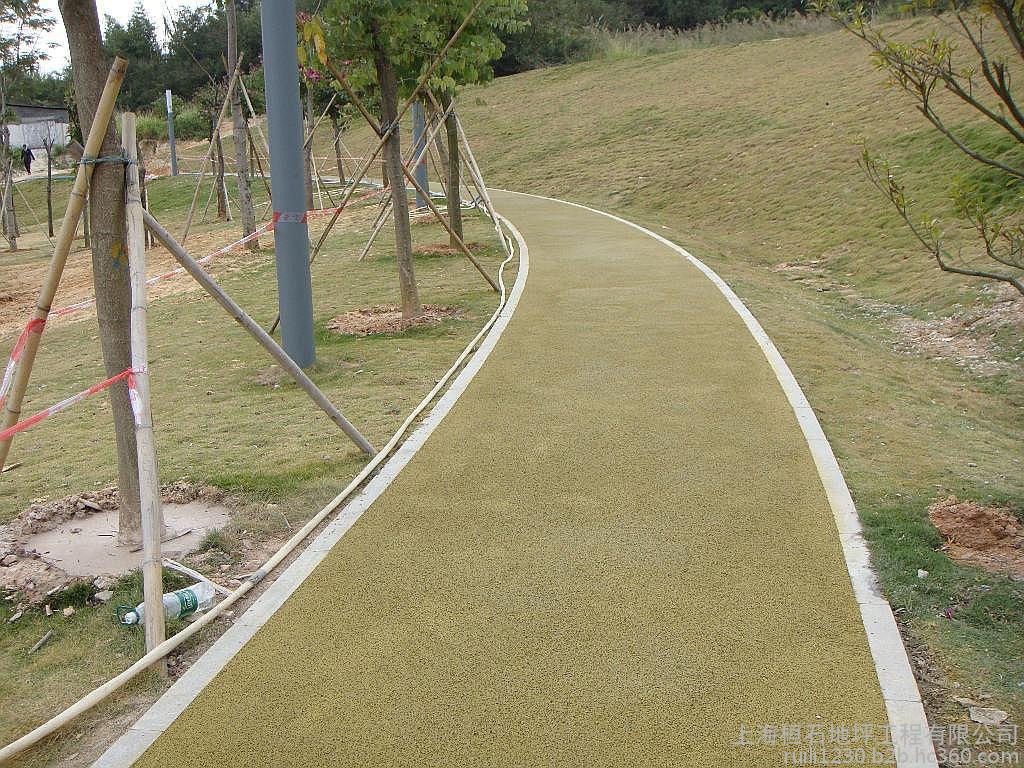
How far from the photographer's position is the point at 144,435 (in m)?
4.59

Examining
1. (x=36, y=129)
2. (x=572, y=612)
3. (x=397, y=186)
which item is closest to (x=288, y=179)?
(x=397, y=186)

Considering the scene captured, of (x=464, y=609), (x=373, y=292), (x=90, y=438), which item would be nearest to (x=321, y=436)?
(x=90, y=438)

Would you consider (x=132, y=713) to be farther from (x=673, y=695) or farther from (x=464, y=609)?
(x=673, y=695)

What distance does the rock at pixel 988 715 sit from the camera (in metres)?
3.57

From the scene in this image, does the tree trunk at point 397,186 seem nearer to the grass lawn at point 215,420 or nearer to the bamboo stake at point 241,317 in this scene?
the grass lawn at point 215,420

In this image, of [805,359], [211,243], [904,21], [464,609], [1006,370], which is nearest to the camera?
[464,609]

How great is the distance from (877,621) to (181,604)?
3161 millimetres

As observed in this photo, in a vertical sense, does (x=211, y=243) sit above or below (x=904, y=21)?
below

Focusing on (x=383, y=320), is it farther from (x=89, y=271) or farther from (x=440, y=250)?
(x=89, y=271)

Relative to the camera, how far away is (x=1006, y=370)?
9.48 meters

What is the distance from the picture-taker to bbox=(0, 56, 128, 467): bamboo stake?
15.3 feet

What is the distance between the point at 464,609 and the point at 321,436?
9.85 ft

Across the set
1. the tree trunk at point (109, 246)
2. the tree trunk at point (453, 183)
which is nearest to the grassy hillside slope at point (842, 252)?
the tree trunk at point (453, 183)

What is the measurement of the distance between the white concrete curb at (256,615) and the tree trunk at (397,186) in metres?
3.37
